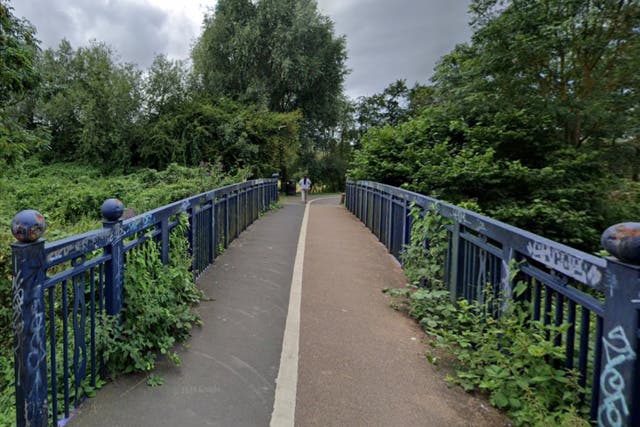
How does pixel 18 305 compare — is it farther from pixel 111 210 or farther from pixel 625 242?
pixel 625 242

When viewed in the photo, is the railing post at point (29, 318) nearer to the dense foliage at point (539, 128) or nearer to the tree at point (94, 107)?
the dense foliage at point (539, 128)

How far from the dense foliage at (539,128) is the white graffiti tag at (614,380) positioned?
8902mm

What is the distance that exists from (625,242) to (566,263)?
22.1 inches

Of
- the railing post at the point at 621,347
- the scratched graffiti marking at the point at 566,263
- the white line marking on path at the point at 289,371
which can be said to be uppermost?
the scratched graffiti marking at the point at 566,263

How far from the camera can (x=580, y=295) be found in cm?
239

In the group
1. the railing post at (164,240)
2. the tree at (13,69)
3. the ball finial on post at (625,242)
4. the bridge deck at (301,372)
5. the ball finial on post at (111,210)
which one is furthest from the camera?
the tree at (13,69)

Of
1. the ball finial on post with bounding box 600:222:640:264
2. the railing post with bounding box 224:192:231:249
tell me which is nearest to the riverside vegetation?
the ball finial on post with bounding box 600:222:640:264

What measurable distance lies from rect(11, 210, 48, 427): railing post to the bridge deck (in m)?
0.45

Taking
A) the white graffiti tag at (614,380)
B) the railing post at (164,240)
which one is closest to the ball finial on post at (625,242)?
the white graffiti tag at (614,380)

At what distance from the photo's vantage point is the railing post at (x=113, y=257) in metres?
3.10

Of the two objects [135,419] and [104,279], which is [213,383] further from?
[104,279]

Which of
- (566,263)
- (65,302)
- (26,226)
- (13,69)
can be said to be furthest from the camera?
(13,69)

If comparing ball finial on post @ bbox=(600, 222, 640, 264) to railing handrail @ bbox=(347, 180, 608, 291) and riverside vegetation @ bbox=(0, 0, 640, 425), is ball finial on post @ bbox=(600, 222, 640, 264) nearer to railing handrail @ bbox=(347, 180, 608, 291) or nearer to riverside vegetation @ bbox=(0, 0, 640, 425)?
railing handrail @ bbox=(347, 180, 608, 291)

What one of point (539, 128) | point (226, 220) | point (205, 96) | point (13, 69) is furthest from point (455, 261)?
point (205, 96)
